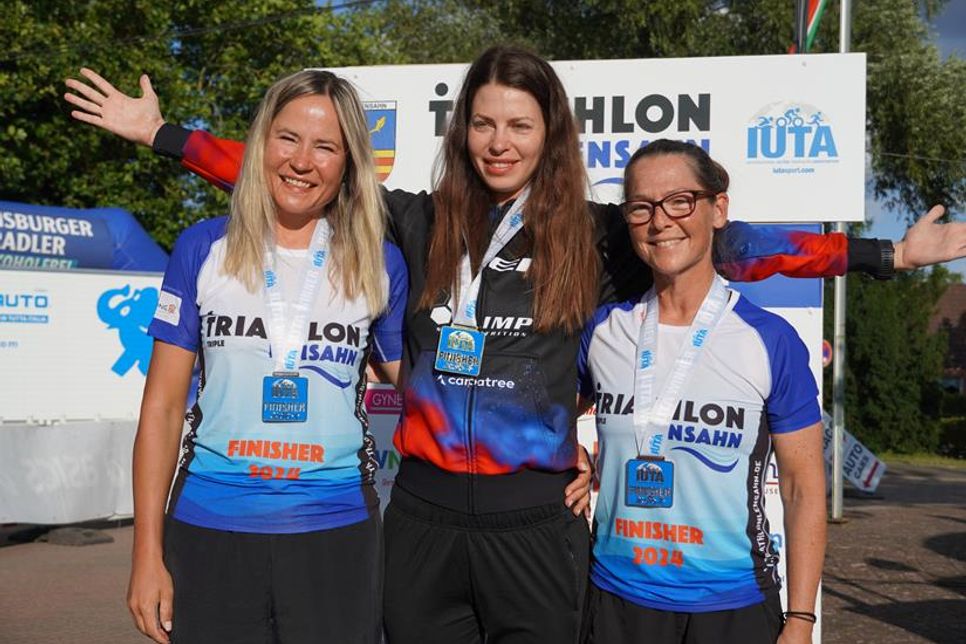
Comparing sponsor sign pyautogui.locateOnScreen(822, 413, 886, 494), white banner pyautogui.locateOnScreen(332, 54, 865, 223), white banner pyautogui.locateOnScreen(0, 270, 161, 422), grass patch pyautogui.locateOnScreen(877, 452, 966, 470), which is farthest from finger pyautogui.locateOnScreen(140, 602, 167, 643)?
grass patch pyautogui.locateOnScreen(877, 452, 966, 470)

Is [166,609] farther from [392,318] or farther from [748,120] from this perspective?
[748,120]

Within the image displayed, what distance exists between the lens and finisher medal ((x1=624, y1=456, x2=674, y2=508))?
2.78m

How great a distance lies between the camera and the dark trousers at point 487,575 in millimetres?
2896

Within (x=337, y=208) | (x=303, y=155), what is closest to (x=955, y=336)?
(x=337, y=208)

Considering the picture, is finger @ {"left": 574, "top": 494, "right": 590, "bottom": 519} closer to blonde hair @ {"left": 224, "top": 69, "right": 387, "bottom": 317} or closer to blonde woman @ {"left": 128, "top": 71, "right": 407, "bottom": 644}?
blonde woman @ {"left": 128, "top": 71, "right": 407, "bottom": 644}

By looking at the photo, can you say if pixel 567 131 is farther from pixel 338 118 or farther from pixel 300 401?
pixel 300 401

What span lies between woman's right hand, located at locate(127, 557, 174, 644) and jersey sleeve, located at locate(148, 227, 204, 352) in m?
0.52

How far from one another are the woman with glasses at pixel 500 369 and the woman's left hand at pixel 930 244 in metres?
0.81

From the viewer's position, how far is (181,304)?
2.83 m

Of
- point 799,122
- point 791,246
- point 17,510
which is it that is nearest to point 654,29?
point 17,510

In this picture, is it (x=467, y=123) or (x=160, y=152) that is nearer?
(x=467, y=123)

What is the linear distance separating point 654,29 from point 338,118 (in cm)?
2030

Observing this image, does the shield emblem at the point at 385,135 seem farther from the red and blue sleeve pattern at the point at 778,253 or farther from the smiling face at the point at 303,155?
the smiling face at the point at 303,155

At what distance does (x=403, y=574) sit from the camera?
2.93m
